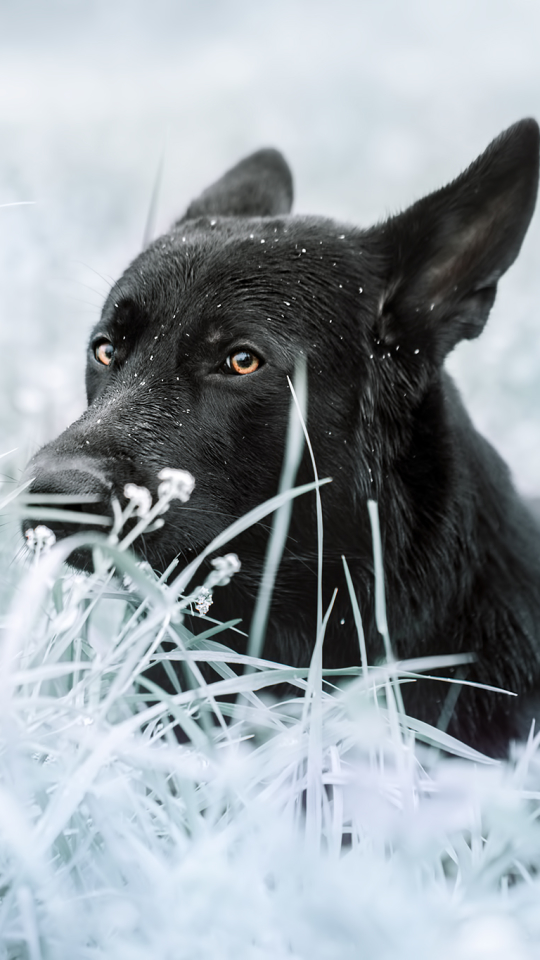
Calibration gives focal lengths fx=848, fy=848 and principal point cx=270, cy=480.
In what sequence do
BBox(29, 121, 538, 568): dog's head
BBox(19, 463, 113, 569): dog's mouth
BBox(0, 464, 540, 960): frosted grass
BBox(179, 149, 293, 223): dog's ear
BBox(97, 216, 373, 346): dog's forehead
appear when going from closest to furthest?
BBox(0, 464, 540, 960): frosted grass < BBox(19, 463, 113, 569): dog's mouth < BBox(29, 121, 538, 568): dog's head < BBox(97, 216, 373, 346): dog's forehead < BBox(179, 149, 293, 223): dog's ear

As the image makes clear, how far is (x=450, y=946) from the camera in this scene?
0.92m

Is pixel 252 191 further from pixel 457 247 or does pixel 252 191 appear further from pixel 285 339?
pixel 285 339

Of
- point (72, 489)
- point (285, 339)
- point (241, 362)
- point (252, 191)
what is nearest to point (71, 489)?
point (72, 489)

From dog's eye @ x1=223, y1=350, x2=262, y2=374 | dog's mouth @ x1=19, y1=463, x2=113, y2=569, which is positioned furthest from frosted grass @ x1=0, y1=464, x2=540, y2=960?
dog's eye @ x1=223, y1=350, x2=262, y2=374

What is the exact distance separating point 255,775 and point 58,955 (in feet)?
1.32

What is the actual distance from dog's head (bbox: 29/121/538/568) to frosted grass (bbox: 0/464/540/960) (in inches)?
21.6

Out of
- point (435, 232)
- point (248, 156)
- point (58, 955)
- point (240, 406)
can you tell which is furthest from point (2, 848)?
point (248, 156)

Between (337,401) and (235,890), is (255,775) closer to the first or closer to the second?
(235,890)

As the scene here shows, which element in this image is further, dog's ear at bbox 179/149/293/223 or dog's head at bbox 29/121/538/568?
dog's ear at bbox 179/149/293/223

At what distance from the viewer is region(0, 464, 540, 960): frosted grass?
953mm

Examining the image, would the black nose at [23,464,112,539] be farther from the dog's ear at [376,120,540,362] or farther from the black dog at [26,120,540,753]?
the dog's ear at [376,120,540,362]

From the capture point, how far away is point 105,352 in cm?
217

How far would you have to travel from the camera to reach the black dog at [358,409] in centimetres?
193

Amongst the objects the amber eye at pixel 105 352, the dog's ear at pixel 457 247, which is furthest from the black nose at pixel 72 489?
the dog's ear at pixel 457 247
